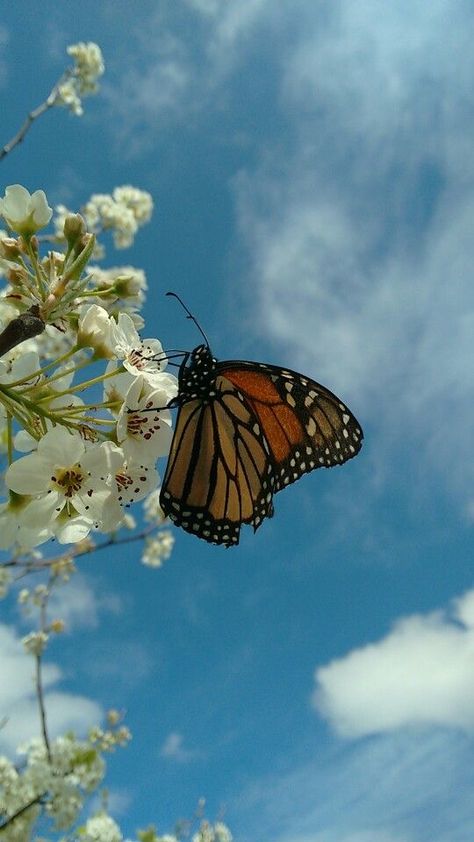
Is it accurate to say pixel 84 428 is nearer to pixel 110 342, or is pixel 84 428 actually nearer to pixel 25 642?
pixel 110 342

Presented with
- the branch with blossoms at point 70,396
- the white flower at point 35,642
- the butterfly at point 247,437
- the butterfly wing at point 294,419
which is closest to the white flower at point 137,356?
the branch with blossoms at point 70,396

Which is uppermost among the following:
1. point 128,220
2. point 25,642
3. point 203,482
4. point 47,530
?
point 128,220

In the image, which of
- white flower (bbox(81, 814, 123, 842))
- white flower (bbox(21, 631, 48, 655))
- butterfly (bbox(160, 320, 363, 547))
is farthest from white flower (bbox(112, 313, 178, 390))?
white flower (bbox(21, 631, 48, 655))

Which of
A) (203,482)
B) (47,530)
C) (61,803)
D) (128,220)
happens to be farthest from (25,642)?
(47,530)

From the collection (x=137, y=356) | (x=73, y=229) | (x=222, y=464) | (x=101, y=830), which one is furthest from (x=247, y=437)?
(x=101, y=830)

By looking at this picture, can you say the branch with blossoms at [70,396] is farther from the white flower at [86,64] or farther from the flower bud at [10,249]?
the white flower at [86,64]

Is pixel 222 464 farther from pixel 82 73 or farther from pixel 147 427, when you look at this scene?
pixel 82 73
